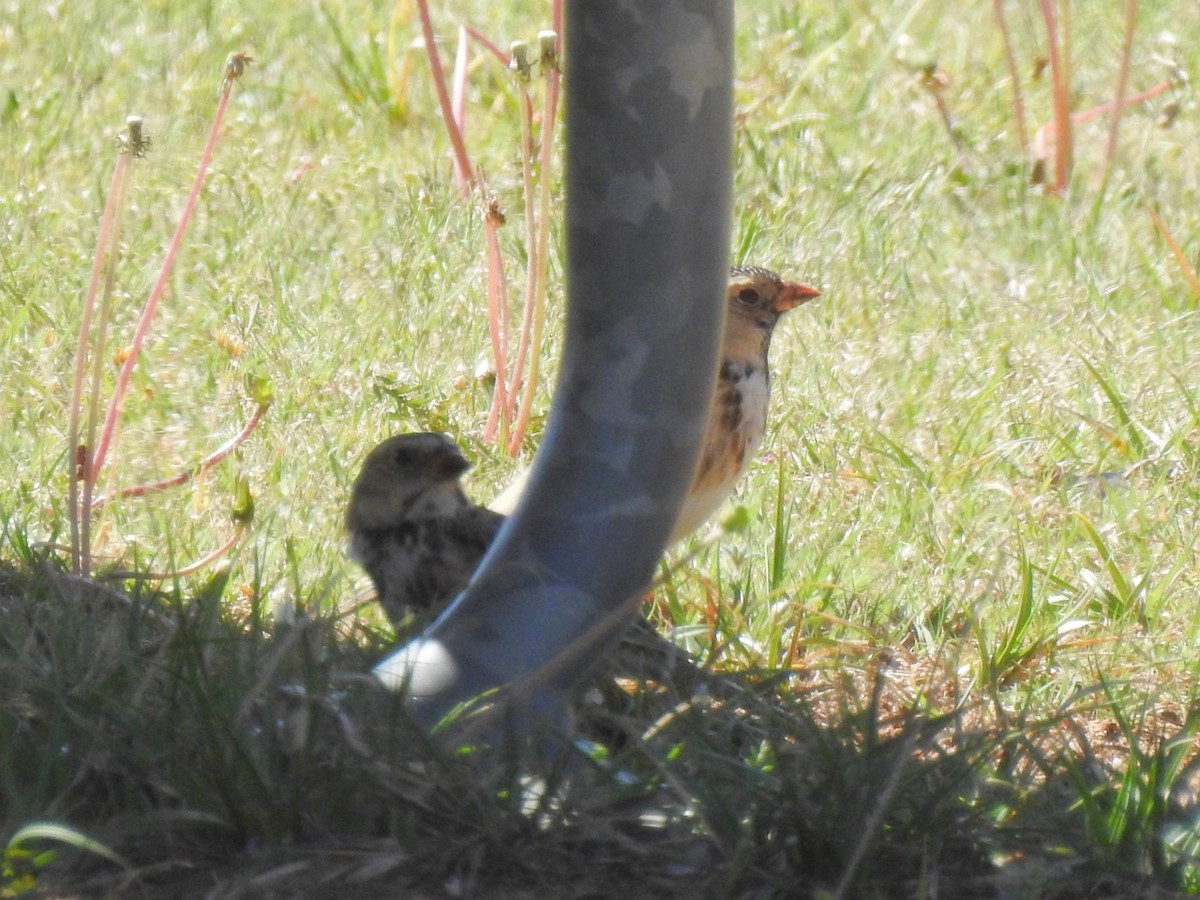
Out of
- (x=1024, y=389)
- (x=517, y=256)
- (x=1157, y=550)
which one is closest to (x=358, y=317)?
(x=517, y=256)

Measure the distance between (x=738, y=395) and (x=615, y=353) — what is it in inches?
70.9

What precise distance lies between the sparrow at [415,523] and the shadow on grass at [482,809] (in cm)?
107

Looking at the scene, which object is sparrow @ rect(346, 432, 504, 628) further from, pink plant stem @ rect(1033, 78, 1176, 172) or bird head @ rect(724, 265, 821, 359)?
pink plant stem @ rect(1033, 78, 1176, 172)

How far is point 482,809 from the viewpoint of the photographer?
8.56 feet

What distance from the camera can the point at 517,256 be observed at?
21.2 feet

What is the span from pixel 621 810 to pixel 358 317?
139 inches

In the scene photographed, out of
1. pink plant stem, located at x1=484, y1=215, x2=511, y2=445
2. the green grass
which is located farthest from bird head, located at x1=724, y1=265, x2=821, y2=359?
pink plant stem, located at x1=484, y1=215, x2=511, y2=445

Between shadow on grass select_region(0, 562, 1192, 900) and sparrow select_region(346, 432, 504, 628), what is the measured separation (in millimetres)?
1070

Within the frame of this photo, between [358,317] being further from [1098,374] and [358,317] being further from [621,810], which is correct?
[621,810]

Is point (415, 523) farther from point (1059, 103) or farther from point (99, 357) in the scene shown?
point (1059, 103)

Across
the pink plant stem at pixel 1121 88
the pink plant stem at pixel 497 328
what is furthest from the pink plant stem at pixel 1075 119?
the pink plant stem at pixel 497 328

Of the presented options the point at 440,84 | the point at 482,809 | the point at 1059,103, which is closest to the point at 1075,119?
the point at 1059,103

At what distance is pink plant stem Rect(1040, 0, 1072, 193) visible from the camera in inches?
263

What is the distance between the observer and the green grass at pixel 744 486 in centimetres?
262
